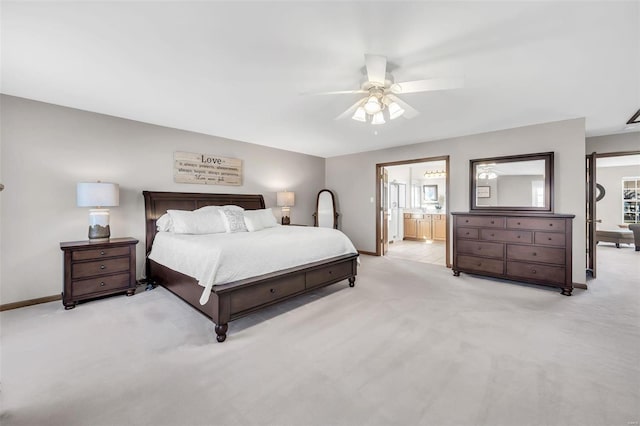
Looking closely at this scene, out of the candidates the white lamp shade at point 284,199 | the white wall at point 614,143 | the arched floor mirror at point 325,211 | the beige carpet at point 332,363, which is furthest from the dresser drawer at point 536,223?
the white lamp shade at point 284,199

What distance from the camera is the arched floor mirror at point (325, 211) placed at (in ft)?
21.6

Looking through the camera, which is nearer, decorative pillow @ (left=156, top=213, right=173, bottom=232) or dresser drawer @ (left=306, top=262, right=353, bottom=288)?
dresser drawer @ (left=306, top=262, right=353, bottom=288)

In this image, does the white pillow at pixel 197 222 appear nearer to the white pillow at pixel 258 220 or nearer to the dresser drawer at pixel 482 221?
the white pillow at pixel 258 220

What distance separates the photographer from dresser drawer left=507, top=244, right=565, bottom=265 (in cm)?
356

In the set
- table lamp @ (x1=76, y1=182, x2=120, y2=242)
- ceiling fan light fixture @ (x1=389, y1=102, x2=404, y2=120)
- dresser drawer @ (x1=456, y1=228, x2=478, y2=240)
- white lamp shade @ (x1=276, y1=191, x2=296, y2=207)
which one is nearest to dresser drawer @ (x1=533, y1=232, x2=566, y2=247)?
dresser drawer @ (x1=456, y1=228, x2=478, y2=240)

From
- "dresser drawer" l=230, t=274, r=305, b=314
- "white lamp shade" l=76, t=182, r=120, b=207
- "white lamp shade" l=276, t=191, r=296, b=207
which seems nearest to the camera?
"dresser drawer" l=230, t=274, r=305, b=314

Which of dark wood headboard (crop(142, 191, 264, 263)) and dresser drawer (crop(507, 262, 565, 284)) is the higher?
dark wood headboard (crop(142, 191, 264, 263))

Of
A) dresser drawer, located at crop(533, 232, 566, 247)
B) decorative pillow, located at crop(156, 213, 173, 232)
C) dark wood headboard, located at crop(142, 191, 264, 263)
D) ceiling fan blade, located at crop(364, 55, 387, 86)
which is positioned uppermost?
ceiling fan blade, located at crop(364, 55, 387, 86)

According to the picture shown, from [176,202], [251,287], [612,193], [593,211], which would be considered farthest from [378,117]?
[612,193]

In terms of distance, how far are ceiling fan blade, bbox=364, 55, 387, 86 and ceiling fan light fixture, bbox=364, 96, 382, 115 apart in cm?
15

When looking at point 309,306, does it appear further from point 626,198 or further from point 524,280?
point 626,198

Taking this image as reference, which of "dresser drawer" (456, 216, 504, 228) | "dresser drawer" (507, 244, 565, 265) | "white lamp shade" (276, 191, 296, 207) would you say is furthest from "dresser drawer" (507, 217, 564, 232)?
"white lamp shade" (276, 191, 296, 207)

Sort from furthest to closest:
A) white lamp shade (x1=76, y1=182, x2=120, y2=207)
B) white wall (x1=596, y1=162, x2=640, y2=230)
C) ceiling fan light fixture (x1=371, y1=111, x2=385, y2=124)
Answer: white wall (x1=596, y1=162, x2=640, y2=230), white lamp shade (x1=76, y1=182, x2=120, y2=207), ceiling fan light fixture (x1=371, y1=111, x2=385, y2=124)

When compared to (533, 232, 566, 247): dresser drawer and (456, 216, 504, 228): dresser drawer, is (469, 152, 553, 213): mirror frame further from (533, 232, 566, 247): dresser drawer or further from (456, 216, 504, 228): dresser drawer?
(533, 232, 566, 247): dresser drawer
